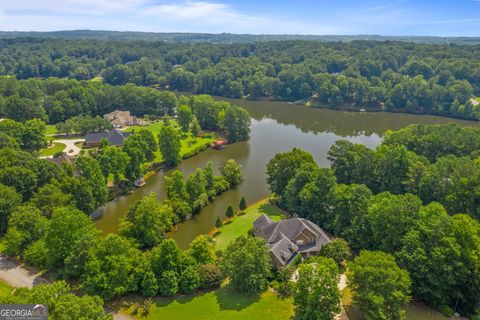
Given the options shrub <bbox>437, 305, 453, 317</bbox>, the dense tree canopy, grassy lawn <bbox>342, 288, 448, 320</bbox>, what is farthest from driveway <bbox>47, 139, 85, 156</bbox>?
shrub <bbox>437, 305, 453, 317</bbox>

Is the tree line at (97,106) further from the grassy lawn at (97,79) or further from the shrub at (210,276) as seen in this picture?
the grassy lawn at (97,79)

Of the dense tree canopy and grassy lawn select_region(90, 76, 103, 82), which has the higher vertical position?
the dense tree canopy

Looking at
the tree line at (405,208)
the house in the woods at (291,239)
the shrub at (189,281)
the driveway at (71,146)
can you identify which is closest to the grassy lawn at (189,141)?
the driveway at (71,146)

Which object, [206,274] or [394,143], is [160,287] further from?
[394,143]

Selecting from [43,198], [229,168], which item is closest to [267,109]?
[229,168]

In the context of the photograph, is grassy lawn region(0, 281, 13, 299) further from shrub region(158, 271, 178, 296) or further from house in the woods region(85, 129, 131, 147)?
house in the woods region(85, 129, 131, 147)
